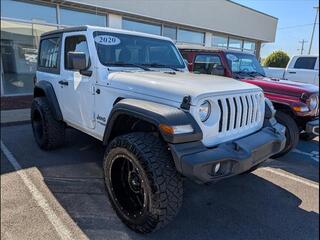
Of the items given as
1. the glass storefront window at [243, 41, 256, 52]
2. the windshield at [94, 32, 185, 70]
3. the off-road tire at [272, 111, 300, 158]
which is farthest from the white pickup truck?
the glass storefront window at [243, 41, 256, 52]

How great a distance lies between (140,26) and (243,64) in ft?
24.2

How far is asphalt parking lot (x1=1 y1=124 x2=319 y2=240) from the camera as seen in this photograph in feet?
8.88

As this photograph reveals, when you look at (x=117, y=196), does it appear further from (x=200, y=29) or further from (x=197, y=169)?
(x=200, y=29)

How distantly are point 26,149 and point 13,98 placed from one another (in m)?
5.48

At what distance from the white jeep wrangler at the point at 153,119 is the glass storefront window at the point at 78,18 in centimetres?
672

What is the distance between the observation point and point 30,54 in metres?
9.93

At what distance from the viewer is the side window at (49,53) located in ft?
14.6

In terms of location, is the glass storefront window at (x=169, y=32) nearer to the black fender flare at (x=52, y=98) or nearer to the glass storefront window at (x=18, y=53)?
the glass storefront window at (x=18, y=53)

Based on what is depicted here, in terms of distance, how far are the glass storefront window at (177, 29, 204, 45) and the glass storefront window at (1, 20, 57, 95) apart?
21.6ft

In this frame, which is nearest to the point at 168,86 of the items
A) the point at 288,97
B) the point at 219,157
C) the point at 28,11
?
the point at 219,157

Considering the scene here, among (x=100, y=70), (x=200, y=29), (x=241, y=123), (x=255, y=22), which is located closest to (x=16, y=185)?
(x=100, y=70)

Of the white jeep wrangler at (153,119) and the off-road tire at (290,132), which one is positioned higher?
the white jeep wrangler at (153,119)

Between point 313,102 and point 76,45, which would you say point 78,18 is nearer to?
point 76,45

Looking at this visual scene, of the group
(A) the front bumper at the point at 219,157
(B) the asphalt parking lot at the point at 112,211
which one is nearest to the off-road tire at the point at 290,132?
(B) the asphalt parking lot at the point at 112,211
